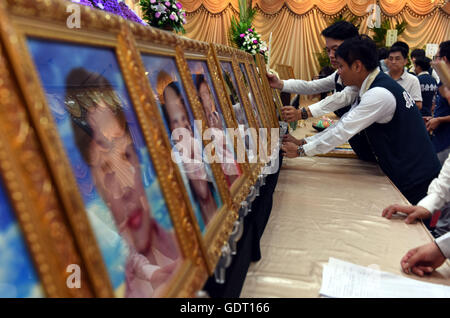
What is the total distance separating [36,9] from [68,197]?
237mm

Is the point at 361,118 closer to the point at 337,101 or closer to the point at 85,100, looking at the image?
the point at 337,101

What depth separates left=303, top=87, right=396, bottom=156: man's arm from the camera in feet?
5.54

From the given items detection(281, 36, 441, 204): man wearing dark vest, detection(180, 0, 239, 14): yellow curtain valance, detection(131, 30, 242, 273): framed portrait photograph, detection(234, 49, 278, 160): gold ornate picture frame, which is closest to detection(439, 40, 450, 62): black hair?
detection(281, 36, 441, 204): man wearing dark vest

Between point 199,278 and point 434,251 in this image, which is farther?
point 434,251

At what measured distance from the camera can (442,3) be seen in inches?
282

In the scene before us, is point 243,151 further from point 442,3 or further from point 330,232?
point 442,3

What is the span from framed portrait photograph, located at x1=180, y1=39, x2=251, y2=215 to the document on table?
1.01ft

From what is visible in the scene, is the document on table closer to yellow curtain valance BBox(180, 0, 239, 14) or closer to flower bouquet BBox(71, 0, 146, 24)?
flower bouquet BBox(71, 0, 146, 24)

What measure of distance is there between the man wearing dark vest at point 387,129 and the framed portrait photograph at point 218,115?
2.41 ft

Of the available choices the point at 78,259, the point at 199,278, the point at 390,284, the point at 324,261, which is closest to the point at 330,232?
the point at 324,261

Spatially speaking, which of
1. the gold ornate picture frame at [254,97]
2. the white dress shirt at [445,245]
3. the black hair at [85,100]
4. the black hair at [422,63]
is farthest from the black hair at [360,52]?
the black hair at [422,63]

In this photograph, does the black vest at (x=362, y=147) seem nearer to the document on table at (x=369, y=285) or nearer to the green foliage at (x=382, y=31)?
the document on table at (x=369, y=285)

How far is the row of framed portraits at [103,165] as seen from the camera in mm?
373

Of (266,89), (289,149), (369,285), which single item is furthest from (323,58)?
(369,285)
